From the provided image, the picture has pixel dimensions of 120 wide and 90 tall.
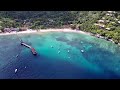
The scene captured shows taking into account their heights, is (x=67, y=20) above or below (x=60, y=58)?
above

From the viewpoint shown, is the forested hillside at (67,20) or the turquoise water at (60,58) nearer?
the turquoise water at (60,58)

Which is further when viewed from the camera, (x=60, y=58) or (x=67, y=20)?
(x=67, y=20)

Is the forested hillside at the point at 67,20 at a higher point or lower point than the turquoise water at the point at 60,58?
higher

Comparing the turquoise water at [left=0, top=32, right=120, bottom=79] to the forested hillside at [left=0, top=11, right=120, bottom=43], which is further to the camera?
the forested hillside at [left=0, top=11, right=120, bottom=43]
